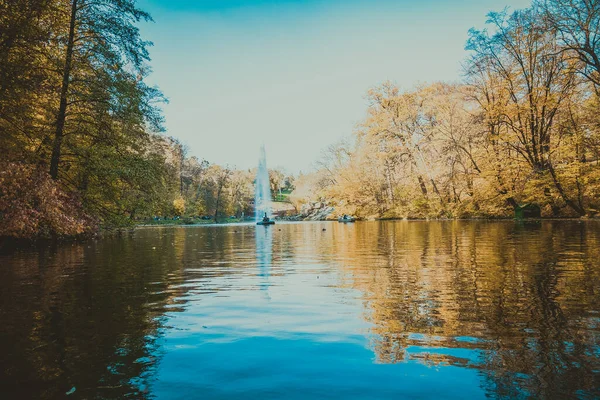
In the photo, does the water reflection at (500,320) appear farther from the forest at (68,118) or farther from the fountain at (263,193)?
the fountain at (263,193)

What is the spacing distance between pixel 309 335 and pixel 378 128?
54.9 metres

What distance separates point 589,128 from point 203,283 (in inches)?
1472

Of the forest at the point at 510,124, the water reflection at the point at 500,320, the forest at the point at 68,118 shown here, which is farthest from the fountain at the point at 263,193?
the water reflection at the point at 500,320

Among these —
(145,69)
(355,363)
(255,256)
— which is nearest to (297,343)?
(355,363)

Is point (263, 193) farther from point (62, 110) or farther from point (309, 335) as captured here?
point (309, 335)

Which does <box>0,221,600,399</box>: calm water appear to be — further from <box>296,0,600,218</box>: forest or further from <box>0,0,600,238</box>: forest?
<box>296,0,600,218</box>: forest

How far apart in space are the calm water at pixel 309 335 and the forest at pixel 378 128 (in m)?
10.7

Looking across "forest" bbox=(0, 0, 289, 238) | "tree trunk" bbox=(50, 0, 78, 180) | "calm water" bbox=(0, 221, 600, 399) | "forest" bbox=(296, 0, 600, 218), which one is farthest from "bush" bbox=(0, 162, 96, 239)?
"forest" bbox=(296, 0, 600, 218)

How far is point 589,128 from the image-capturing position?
33812 millimetres

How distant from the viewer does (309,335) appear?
5523mm

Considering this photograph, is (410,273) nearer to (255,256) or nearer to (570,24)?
(255,256)

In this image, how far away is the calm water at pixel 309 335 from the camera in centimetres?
381

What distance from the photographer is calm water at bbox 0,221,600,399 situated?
3.81m

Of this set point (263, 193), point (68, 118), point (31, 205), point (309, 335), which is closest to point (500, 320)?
point (309, 335)
